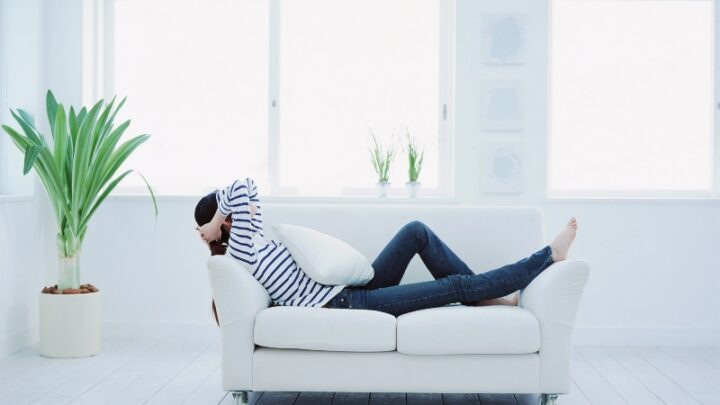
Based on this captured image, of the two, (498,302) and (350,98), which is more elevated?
(350,98)

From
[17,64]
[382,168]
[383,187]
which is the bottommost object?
[383,187]

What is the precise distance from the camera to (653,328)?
4754mm

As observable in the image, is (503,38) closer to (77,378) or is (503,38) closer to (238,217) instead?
(238,217)

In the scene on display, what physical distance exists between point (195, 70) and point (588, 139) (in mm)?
2542

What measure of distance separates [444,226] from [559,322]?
88 cm

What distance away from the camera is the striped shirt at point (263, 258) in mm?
3211

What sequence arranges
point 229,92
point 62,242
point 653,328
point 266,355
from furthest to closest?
point 229,92
point 653,328
point 62,242
point 266,355

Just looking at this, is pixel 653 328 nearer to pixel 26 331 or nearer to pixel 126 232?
pixel 126 232

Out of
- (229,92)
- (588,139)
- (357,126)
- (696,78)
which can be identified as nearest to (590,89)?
(588,139)

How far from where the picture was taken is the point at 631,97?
5.01 metres

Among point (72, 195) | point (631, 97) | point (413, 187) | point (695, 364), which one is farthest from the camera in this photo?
point (631, 97)

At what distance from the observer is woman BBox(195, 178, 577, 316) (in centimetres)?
324

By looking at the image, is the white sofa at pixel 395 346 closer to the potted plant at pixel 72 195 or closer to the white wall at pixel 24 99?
the potted plant at pixel 72 195

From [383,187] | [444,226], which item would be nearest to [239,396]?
[444,226]
